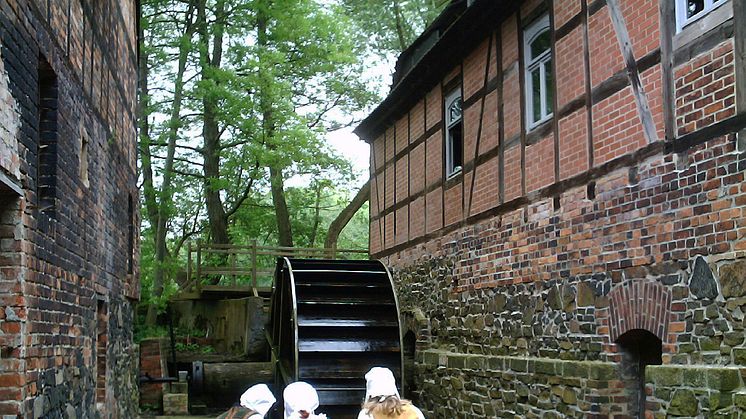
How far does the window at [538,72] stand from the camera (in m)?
8.92

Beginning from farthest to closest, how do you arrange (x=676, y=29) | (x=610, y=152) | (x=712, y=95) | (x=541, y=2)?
1. (x=541, y=2)
2. (x=610, y=152)
3. (x=676, y=29)
4. (x=712, y=95)

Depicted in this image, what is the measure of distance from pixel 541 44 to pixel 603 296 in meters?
2.95

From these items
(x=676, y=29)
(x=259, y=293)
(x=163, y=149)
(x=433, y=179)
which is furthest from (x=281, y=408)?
(x=163, y=149)

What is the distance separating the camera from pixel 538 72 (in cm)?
923

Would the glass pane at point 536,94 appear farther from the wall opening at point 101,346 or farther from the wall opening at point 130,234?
the wall opening at point 130,234

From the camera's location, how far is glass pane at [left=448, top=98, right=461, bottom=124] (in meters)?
11.8

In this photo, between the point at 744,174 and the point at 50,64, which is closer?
the point at 744,174

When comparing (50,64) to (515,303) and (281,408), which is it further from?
(281,408)

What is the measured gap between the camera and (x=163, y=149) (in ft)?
78.8

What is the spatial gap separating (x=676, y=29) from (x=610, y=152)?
1.30 meters

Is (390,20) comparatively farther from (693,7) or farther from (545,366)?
(693,7)

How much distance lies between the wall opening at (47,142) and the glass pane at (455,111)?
6348 mm

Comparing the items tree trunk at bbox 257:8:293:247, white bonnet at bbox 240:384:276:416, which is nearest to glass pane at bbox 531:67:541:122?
white bonnet at bbox 240:384:276:416

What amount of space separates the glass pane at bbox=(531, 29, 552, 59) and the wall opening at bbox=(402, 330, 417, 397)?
5384mm
